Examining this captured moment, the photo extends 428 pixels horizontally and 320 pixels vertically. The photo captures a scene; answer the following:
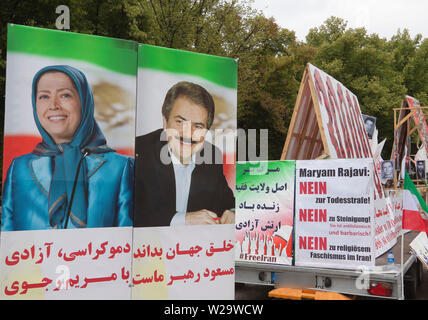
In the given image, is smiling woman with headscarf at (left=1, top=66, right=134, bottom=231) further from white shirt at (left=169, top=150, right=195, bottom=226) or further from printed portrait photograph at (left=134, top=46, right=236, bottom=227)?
white shirt at (left=169, top=150, right=195, bottom=226)

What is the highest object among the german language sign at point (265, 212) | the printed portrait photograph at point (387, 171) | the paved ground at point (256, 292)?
the printed portrait photograph at point (387, 171)

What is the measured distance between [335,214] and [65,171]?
4400mm

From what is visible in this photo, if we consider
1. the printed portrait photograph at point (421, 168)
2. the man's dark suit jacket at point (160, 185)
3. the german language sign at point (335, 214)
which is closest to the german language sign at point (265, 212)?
the german language sign at point (335, 214)

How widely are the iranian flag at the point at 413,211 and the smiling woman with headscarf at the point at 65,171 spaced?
4739 mm

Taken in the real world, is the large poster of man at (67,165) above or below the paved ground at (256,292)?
above

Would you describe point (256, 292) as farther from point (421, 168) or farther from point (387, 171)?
point (421, 168)

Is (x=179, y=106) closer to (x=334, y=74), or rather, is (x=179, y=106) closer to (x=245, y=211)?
(x=245, y=211)

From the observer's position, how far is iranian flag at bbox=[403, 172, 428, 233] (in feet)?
23.0

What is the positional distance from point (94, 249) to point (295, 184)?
4.15m

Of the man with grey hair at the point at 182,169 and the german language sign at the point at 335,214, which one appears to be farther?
the german language sign at the point at 335,214

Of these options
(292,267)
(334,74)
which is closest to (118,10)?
(292,267)

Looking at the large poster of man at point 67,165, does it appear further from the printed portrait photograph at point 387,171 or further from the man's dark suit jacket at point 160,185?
the printed portrait photograph at point 387,171

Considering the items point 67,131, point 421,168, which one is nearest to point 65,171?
point 67,131

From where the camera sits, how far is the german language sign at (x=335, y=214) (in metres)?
6.68
